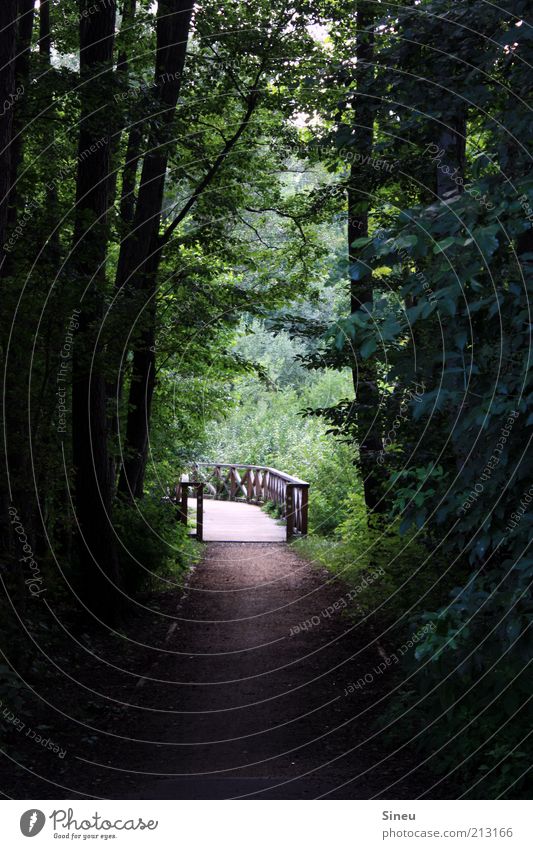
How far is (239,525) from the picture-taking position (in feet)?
66.3

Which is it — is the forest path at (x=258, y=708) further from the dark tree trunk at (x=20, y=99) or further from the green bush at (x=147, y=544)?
the dark tree trunk at (x=20, y=99)

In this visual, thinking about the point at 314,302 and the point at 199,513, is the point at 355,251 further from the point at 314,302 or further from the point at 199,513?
the point at 199,513

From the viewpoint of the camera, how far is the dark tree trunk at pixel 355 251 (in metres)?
7.44

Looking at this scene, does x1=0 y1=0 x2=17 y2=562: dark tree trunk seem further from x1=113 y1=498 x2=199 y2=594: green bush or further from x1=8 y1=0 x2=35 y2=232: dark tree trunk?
x1=113 y1=498 x2=199 y2=594: green bush

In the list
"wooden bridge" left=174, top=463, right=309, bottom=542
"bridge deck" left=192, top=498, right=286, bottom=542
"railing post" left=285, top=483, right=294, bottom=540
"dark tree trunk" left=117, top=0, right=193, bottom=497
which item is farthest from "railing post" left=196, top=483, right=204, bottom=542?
"dark tree trunk" left=117, top=0, right=193, bottom=497

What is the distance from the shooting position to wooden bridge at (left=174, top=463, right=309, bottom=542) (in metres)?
17.8

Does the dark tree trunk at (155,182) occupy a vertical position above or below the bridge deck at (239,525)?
above

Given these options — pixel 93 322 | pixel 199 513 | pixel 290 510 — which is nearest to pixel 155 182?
pixel 93 322

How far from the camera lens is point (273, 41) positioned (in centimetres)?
1220

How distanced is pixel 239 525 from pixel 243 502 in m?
6.86

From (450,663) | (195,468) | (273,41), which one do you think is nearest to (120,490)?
(273,41)

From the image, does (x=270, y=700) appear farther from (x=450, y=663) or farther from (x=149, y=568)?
(x=149, y=568)

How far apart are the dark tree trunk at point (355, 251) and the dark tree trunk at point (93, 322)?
2.05 m

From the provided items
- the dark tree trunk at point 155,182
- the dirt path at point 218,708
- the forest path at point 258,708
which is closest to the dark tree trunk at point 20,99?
the dark tree trunk at point 155,182
